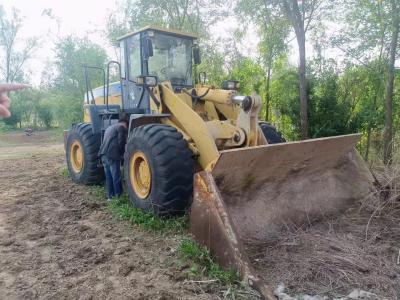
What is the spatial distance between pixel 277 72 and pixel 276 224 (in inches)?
298

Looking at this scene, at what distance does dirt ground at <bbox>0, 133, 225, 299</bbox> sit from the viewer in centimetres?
301

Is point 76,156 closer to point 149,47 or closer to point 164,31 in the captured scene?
point 149,47

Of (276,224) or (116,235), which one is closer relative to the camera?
(276,224)

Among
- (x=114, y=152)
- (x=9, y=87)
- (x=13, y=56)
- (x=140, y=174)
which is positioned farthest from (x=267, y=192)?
(x=13, y=56)

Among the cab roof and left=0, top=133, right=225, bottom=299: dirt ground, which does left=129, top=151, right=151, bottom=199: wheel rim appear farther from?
the cab roof

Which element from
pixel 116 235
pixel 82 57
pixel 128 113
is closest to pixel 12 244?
pixel 116 235

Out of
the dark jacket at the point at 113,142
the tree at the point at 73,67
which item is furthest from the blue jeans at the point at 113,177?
the tree at the point at 73,67

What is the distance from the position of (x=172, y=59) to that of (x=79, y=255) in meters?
3.44

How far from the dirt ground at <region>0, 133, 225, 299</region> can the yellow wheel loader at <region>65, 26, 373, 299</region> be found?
0.44 m

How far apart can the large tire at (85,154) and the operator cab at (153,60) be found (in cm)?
92

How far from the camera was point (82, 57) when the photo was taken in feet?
62.6

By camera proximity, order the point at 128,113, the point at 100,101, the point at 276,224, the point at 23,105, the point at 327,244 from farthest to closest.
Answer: the point at 23,105 < the point at 100,101 < the point at 128,113 < the point at 276,224 < the point at 327,244

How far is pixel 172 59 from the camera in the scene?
19.7 ft

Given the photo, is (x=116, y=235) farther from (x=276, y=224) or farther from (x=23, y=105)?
(x=23, y=105)
